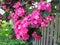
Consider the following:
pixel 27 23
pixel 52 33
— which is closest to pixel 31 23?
pixel 27 23

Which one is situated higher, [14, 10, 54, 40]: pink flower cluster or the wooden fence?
[14, 10, 54, 40]: pink flower cluster

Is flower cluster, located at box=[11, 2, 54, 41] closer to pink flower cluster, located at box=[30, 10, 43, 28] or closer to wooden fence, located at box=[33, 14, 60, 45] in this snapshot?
pink flower cluster, located at box=[30, 10, 43, 28]

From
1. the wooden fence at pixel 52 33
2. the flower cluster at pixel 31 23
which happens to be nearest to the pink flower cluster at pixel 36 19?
the flower cluster at pixel 31 23

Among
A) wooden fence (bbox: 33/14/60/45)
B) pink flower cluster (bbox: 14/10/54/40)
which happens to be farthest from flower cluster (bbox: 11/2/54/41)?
wooden fence (bbox: 33/14/60/45)

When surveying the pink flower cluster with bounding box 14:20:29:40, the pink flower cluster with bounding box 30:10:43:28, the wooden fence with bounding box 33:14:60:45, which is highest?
the pink flower cluster with bounding box 30:10:43:28

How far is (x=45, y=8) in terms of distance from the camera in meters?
2.26

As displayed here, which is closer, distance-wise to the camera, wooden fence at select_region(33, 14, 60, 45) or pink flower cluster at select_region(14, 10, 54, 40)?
pink flower cluster at select_region(14, 10, 54, 40)

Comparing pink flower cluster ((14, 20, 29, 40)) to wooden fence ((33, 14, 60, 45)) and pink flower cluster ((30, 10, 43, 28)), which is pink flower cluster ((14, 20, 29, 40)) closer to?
pink flower cluster ((30, 10, 43, 28))

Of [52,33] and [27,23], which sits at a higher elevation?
[27,23]

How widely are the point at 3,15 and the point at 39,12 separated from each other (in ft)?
3.56

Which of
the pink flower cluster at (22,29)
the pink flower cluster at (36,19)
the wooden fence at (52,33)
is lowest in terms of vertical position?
the wooden fence at (52,33)

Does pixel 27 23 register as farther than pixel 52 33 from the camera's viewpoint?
No

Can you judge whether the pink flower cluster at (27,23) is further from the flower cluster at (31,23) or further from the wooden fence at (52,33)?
the wooden fence at (52,33)

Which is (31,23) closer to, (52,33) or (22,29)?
(22,29)
